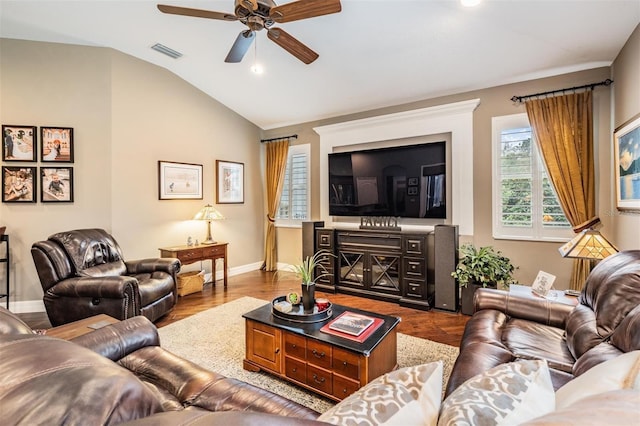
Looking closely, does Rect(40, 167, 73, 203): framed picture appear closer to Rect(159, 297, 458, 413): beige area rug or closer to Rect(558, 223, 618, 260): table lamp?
Rect(159, 297, 458, 413): beige area rug

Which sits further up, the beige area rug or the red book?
the red book

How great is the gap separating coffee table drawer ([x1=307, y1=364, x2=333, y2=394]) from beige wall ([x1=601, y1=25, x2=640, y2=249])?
2.78m

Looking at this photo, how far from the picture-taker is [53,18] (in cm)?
335

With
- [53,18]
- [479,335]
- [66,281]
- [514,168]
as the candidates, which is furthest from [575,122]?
[53,18]

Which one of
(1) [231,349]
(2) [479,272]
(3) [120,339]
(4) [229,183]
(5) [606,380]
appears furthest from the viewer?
(4) [229,183]

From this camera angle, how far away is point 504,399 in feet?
2.19

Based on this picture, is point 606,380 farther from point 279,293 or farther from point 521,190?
point 279,293

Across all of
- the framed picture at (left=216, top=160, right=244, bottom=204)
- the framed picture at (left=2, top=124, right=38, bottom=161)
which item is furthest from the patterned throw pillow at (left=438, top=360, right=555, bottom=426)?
the framed picture at (left=2, top=124, right=38, bottom=161)

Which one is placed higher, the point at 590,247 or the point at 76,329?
the point at 590,247

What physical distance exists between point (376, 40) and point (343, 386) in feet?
11.0

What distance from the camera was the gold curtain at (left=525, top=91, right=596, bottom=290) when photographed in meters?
3.13

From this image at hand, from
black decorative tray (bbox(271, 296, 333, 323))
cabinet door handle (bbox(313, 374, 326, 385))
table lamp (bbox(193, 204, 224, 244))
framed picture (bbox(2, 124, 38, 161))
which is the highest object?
framed picture (bbox(2, 124, 38, 161))

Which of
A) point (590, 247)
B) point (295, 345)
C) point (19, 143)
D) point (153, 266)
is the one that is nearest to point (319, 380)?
point (295, 345)

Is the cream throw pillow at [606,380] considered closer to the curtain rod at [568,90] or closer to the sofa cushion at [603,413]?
the sofa cushion at [603,413]
